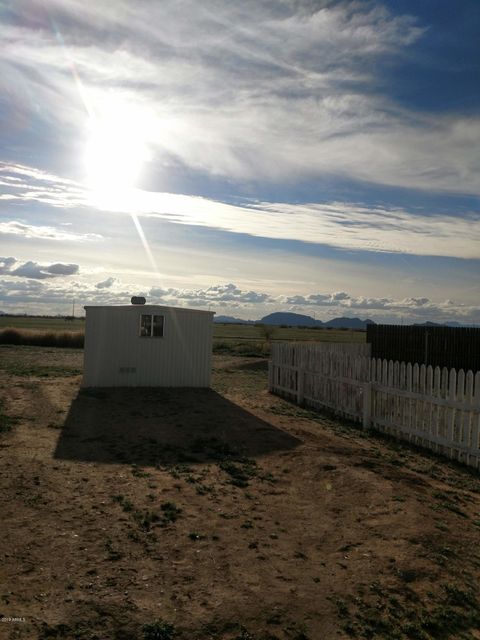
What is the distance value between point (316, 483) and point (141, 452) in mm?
3120

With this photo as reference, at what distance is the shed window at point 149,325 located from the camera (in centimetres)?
1730

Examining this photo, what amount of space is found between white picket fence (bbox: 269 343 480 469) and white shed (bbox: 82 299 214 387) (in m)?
3.00

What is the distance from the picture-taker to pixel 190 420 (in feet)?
40.1

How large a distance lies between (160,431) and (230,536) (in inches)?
214

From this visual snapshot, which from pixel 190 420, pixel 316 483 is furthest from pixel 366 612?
pixel 190 420

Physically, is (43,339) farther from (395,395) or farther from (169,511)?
(169,511)

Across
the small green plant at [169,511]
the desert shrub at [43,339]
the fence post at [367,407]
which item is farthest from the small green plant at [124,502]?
the desert shrub at [43,339]

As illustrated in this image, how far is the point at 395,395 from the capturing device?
36.5ft

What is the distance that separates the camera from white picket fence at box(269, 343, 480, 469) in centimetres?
924

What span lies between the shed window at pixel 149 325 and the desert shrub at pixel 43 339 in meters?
25.4

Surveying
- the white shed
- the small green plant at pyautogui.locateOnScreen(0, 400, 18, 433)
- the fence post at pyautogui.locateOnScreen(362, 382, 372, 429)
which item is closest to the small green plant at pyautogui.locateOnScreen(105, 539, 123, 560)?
the small green plant at pyautogui.locateOnScreen(0, 400, 18, 433)

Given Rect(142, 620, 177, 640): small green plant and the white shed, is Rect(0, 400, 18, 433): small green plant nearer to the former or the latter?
the white shed

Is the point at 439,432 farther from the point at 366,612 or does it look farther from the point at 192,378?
the point at 192,378

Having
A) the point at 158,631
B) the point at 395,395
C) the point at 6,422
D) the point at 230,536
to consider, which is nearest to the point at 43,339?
the point at 6,422
